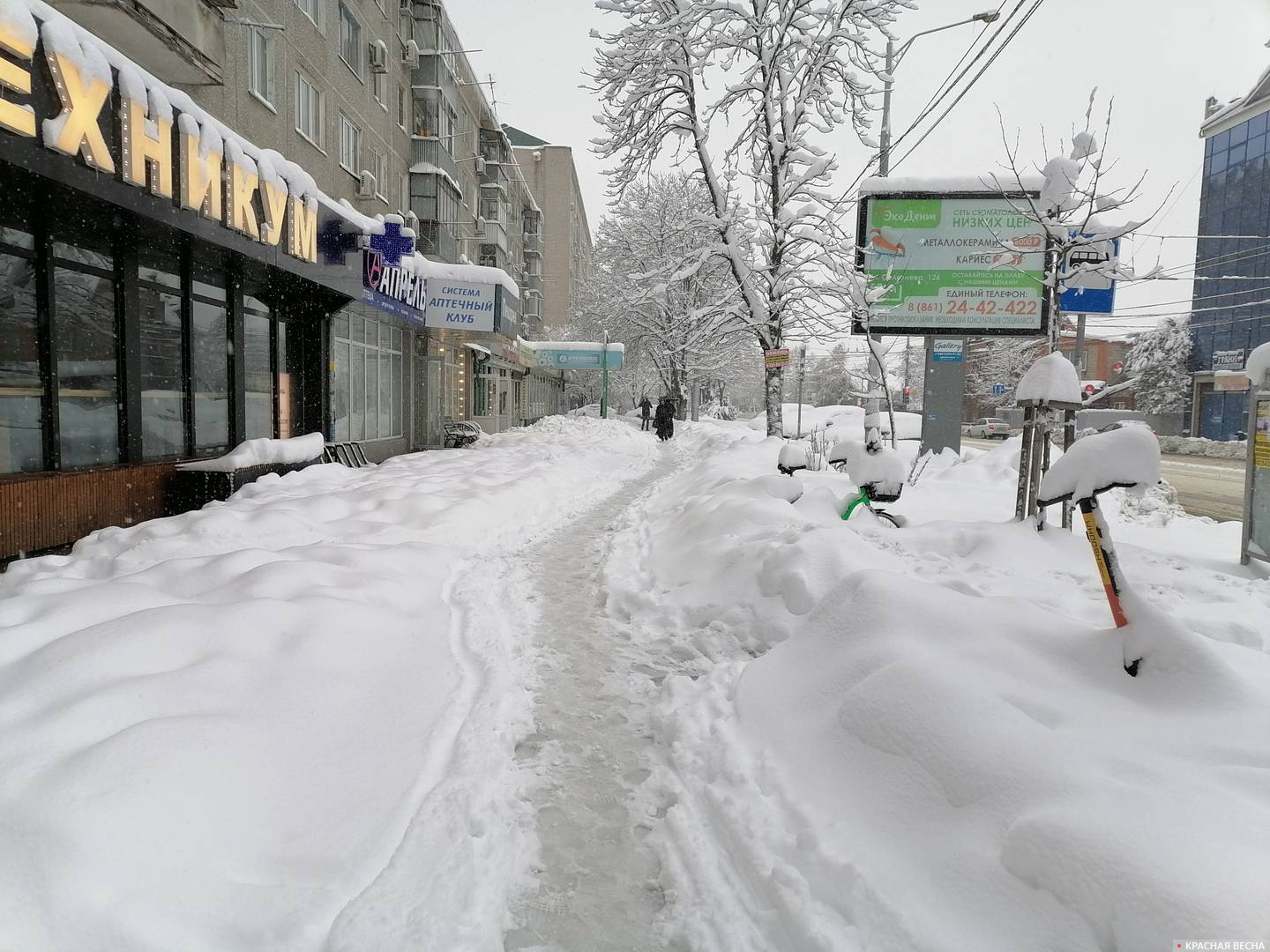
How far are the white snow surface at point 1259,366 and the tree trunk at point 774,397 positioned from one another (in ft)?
32.6

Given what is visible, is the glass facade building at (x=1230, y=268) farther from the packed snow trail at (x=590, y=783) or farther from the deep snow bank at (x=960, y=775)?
the packed snow trail at (x=590, y=783)

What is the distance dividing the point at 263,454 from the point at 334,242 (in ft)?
13.4

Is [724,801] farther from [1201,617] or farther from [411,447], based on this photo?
[411,447]

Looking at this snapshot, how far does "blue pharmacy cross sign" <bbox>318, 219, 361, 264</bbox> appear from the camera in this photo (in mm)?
11172

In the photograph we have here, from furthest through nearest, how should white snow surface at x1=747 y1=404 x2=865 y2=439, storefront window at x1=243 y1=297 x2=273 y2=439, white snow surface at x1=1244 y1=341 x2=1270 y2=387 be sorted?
white snow surface at x1=747 y1=404 x2=865 y2=439, storefront window at x1=243 y1=297 x2=273 y2=439, white snow surface at x1=1244 y1=341 x2=1270 y2=387

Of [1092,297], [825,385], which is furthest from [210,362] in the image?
[825,385]

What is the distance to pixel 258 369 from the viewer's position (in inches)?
442

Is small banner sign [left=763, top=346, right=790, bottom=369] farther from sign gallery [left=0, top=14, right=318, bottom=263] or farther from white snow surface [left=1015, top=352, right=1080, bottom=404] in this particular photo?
sign gallery [left=0, top=14, right=318, bottom=263]

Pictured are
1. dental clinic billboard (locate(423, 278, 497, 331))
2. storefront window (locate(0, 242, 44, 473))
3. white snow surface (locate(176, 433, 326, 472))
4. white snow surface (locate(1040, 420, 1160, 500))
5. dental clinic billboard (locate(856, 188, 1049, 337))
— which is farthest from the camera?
dental clinic billboard (locate(423, 278, 497, 331))

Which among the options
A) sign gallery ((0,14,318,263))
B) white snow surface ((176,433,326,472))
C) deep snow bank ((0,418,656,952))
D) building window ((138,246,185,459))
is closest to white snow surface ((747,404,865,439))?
white snow surface ((176,433,326,472))

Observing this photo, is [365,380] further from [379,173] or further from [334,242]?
[379,173]

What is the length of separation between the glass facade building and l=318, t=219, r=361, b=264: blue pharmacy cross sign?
40.9 meters

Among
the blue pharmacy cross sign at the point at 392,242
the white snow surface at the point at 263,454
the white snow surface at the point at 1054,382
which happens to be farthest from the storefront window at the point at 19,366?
the white snow surface at the point at 1054,382

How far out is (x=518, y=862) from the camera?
2.58m
